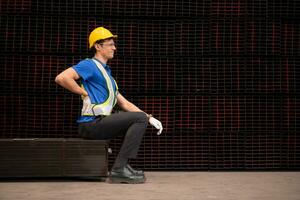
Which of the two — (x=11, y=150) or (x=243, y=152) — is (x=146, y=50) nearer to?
(x=243, y=152)

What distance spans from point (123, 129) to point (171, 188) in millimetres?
826

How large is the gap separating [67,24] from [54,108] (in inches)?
40.3

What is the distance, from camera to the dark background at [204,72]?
7.21 meters

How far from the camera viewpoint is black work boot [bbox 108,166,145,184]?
232 inches

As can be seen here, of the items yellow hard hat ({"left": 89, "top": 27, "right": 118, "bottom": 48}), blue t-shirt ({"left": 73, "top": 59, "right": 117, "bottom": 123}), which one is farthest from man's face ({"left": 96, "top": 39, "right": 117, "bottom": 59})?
blue t-shirt ({"left": 73, "top": 59, "right": 117, "bottom": 123})

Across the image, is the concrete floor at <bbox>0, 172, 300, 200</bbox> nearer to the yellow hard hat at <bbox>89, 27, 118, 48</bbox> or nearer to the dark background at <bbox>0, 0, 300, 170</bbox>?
the dark background at <bbox>0, 0, 300, 170</bbox>

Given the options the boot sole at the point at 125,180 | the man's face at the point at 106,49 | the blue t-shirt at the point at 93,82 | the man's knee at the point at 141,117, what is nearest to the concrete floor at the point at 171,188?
the boot sole at the point at 125,180

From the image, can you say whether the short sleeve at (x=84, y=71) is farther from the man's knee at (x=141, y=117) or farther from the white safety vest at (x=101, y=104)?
the man's knee at (x=141, y=117)

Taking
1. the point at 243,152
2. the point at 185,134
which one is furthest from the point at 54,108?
the point at 243,152

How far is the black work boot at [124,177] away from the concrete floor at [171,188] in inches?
4.0

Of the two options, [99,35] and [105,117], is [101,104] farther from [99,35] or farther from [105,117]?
[99,35]

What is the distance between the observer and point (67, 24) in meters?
7.15

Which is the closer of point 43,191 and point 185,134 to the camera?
point 43,191

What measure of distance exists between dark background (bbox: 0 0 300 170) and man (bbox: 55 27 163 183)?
112 centimetres
